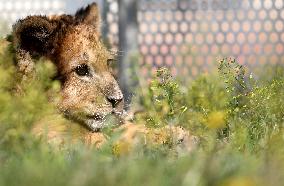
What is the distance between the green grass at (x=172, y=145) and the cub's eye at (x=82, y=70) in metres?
Result: 0.39

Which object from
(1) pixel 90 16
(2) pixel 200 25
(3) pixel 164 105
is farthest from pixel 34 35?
(2) pixel 200 25

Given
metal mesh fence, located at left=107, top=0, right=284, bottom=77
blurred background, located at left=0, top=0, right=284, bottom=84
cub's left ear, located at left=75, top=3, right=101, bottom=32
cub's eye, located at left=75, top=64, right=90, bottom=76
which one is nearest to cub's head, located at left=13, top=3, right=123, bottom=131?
cub's eye, located at left=75, top=64, right=90, bottom=76

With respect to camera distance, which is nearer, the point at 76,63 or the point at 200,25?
the point at 76,63

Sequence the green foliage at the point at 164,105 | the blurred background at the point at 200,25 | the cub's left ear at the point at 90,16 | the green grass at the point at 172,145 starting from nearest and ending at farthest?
the green grass at the point at 172,145, the green foliage at the point at 164,105, the cub's left ear at the point at 90,16, the blurred background at the point at 200,25

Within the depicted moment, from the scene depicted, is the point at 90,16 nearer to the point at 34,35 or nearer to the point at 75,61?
the point at 75,61

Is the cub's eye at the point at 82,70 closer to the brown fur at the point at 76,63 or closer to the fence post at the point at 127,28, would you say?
the brown fur at the point at 76,63

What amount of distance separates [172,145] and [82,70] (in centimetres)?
153

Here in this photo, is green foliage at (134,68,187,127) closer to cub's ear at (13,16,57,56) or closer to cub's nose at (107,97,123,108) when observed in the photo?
cub's nose at (107,97,123,108)

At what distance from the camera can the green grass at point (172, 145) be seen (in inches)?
85.0

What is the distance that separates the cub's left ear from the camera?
5809mm

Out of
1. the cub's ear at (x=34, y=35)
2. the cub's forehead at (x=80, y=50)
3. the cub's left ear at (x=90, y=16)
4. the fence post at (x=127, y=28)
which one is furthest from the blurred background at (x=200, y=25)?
the cub's ear at (x=34, y=35)

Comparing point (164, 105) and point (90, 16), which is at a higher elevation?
point (90, 16)

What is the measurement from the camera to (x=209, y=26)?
11.9 m

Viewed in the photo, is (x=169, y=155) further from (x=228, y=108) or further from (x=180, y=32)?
(x=180, y=32)
